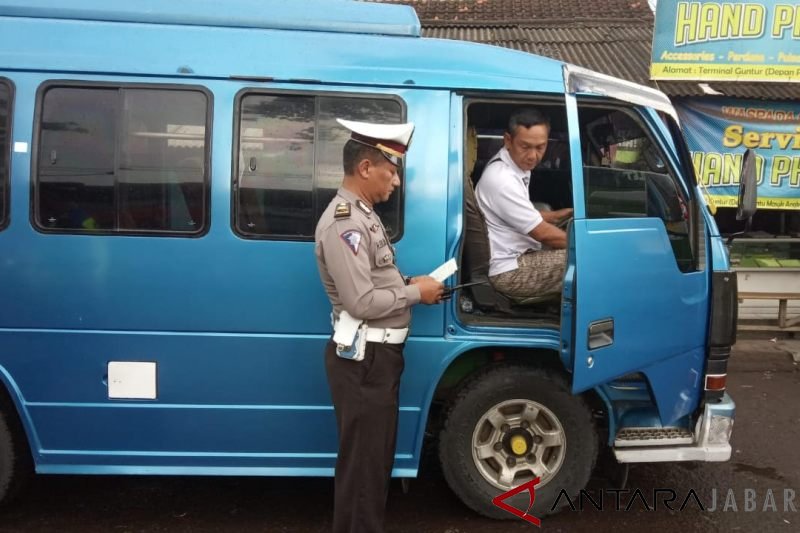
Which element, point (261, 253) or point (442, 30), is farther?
point (442, 30)

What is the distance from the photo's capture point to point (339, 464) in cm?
292

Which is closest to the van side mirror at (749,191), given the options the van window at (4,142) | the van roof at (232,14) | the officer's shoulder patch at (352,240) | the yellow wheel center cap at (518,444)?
the yellow wheel center cap at (518,444)

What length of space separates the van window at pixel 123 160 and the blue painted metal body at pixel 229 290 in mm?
69

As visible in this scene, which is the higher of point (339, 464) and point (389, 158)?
point (389, 158)

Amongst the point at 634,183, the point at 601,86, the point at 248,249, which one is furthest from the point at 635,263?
the point at 248,249

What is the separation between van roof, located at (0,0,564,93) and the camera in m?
3.12

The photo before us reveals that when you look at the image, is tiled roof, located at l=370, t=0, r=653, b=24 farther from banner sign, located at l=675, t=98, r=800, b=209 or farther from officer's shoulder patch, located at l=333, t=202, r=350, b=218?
officer's shoulder patch, located at l=333, t=202, r=350, b=218

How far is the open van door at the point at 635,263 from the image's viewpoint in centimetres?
301

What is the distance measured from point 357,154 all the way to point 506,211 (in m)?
1.00

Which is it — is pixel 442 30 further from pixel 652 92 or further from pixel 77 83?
pixel 77 83

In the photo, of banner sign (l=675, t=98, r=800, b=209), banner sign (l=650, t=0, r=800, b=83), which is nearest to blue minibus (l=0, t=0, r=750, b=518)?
banner sign (l=650, t=0, r=800, b=83)

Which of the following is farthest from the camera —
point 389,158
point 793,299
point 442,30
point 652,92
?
point 442,30

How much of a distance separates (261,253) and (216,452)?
3.44 feet

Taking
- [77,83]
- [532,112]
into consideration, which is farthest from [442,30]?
[77,83]
